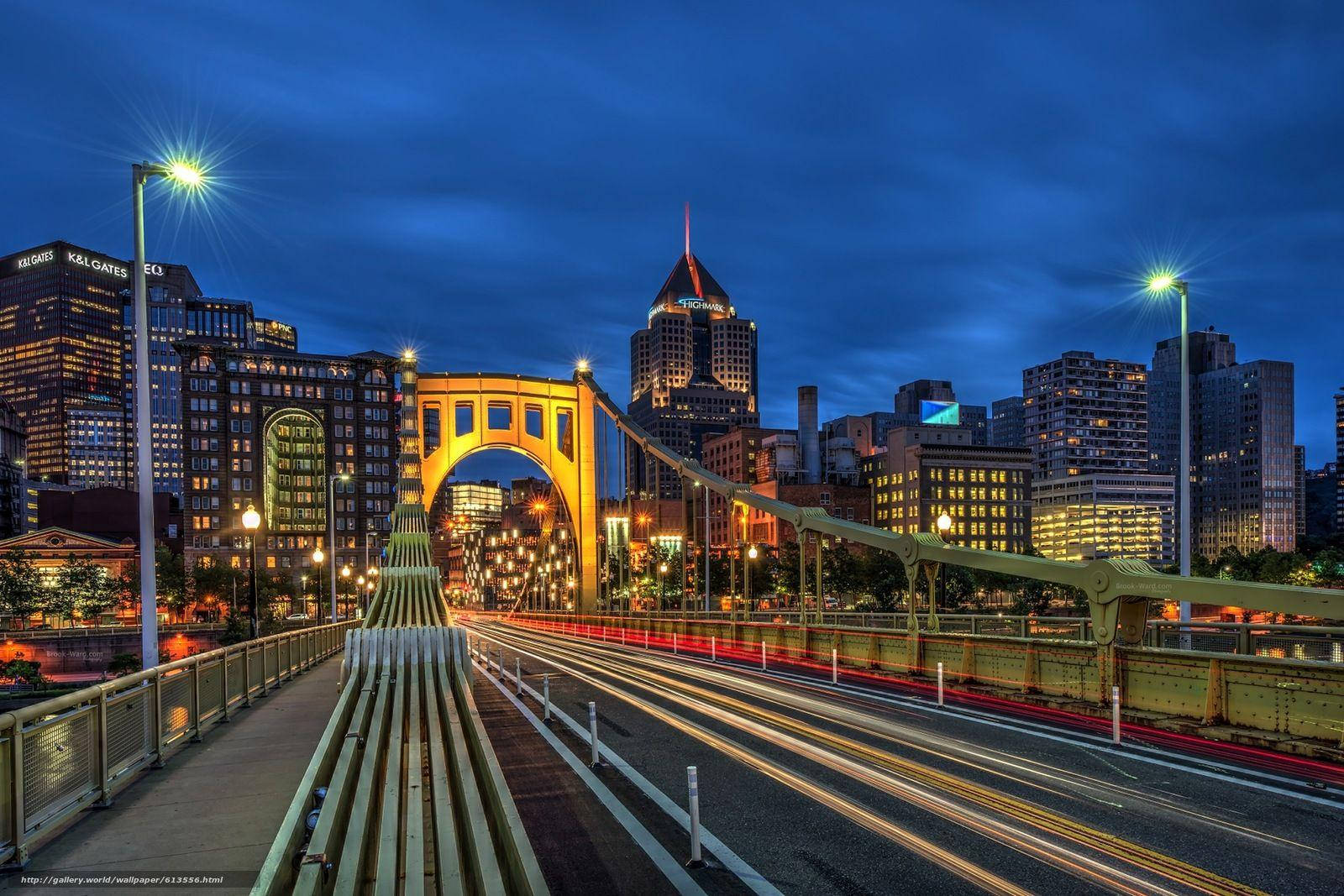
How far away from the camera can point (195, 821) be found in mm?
8969

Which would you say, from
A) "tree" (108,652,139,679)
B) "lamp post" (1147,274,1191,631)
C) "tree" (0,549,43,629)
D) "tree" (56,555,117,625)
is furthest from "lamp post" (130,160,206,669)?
"tree" (56,555,117,625)

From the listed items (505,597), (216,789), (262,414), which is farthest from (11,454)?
(216,789)

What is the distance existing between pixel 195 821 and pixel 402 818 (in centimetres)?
261

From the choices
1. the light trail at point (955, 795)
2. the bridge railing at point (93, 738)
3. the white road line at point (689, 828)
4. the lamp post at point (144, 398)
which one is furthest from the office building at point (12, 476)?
the white road line at point (689, 828)

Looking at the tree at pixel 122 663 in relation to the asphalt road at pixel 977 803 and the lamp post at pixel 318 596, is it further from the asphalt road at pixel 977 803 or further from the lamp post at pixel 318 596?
the asphalt road at pixel 977 803

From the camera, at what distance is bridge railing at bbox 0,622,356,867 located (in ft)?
25.1

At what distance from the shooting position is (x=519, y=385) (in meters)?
79.8

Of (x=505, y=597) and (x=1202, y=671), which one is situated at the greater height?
(x=1202, y=671)

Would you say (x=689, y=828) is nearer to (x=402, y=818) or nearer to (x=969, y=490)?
(x=402, y=818)

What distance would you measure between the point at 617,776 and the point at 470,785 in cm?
598

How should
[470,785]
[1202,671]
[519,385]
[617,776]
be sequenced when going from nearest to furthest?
[470,785] < [617,776] < [1202,671] < [519,385]

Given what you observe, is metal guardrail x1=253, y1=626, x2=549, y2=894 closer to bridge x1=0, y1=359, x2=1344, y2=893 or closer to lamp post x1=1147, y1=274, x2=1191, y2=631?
bridge x1=0, y1=359, x2=1344, y2=893

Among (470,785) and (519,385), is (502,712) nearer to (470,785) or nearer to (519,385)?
(470,785)

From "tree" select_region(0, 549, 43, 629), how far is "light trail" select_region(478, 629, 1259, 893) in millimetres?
99092
